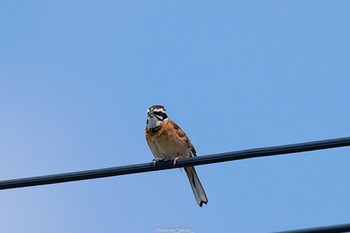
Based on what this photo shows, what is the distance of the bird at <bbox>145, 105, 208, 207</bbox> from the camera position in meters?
12.6

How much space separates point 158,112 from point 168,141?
51cm

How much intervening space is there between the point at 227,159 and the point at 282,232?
1083mm

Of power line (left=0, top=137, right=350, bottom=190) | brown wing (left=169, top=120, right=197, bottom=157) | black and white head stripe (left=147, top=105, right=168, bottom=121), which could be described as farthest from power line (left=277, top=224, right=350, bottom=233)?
black and white head stripe (left=147, top=105, right=168, bottom=121)

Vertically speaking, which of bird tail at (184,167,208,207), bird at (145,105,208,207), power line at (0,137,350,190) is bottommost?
power line at (0,137,350,190)

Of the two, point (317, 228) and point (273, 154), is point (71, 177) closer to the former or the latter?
point (273, 154)

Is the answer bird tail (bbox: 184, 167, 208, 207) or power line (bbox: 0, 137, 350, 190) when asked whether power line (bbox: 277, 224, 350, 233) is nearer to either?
power line (bbox: 0, 137, 350, 190)

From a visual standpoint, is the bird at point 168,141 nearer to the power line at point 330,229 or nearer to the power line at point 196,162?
the power line at point 196,162

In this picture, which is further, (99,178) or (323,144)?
(99,178)

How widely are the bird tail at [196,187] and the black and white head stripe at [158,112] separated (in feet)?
2.60

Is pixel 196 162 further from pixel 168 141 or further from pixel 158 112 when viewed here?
pixel 158 112

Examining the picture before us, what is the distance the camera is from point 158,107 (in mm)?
13094

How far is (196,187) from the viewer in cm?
1274

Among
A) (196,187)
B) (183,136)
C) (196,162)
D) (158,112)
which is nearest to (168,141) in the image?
(183,136)

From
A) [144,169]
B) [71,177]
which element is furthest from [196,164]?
[71,177]
